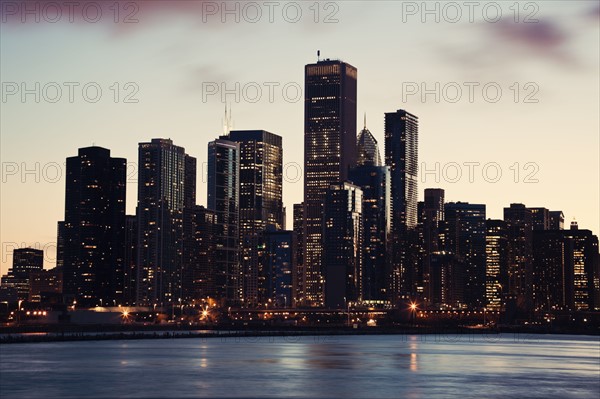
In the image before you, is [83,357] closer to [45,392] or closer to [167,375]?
[167,375]

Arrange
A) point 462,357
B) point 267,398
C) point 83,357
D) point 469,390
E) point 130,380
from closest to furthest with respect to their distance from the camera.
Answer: point 267,398
point 469,390
point 130,380
point 83,357
point 462,357

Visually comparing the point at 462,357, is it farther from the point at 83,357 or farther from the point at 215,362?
the point at 83,357

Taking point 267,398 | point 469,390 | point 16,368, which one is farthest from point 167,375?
point 469,390

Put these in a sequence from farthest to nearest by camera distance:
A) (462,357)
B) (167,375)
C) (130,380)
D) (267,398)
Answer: (462,357), (167,375), (130,380), (267,398)

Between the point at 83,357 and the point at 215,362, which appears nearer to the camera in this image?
the point at 215,362

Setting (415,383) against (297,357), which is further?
(297,357)

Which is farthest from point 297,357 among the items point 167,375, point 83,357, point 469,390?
point 469,390

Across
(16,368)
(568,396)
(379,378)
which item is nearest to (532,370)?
(379,378)

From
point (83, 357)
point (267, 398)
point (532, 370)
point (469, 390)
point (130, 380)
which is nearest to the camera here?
point (267, 398)
